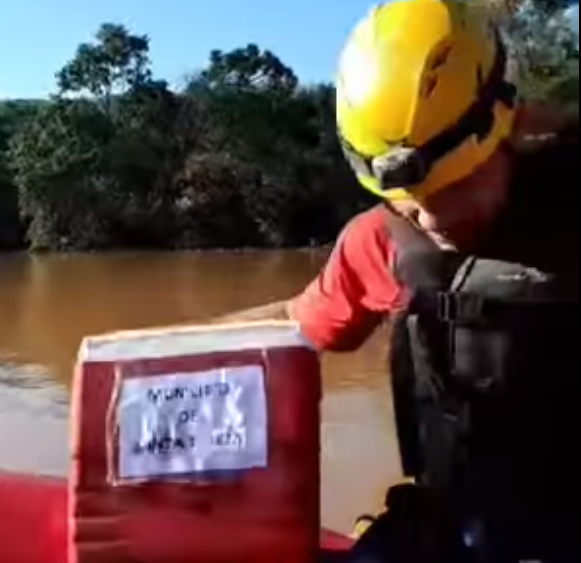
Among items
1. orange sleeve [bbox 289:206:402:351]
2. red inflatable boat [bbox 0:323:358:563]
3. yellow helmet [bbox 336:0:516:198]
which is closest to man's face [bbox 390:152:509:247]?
yellow helmet [bbox 336:0:516:198]

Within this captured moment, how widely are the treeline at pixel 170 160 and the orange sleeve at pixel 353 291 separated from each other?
98.9 ft

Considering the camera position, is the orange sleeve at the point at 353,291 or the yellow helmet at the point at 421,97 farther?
the orange sleeve at the point at 353,291

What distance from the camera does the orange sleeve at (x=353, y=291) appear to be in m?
2.05

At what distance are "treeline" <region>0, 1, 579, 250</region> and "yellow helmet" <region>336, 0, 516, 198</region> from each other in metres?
30.4

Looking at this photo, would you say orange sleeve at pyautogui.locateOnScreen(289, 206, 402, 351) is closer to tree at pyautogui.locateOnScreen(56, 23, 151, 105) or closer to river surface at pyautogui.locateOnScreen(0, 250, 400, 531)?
river surface at pyautogui.locateOnScreen(0, 250, 400, 531)

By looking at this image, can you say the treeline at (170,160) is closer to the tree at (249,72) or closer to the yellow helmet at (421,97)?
the tree at (249,72)

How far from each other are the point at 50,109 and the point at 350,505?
32.1 metres

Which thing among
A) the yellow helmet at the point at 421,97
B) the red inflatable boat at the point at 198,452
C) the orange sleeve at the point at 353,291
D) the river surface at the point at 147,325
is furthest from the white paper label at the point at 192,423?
the river surface at the point at 147,325

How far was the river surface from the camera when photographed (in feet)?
24.3

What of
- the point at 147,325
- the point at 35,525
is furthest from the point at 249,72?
the point at 35,525

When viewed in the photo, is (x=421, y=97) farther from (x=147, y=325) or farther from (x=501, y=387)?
(x=147, y=325)

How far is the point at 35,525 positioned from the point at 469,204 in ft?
2.93

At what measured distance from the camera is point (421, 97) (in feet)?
5.92

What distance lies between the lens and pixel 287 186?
34.6 meters
